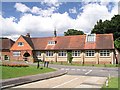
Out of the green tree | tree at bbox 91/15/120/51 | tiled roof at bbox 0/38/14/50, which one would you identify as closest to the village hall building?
the green tree

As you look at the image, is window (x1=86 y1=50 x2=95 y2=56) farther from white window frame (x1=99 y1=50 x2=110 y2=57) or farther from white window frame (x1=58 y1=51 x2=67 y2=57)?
white window frame (x1=58 y1=51 x2=67 y2=57)

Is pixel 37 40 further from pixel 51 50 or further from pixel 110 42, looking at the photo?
pixel 110 42

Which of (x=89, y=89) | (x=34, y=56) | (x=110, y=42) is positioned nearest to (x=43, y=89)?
(x=89, y=89)

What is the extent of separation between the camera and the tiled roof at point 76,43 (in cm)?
5531

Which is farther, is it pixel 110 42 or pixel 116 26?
pixel 116 26

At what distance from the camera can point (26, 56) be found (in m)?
62.7

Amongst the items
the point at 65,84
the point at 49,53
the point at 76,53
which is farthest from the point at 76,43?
the point at 65,84

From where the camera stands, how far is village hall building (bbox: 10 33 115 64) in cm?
5462

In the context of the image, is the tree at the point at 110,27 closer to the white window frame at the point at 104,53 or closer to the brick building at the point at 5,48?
the white window frame at the point at 104,53

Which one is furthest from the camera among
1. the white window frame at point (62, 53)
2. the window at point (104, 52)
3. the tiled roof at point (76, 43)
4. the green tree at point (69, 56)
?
the white window frame at point (62, 53)

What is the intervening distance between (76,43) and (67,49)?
110 inches

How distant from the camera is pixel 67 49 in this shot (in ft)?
188

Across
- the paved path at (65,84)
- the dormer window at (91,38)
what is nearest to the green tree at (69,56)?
the dormer window at (91,38)

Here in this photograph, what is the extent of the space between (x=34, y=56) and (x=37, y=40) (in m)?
5.99
